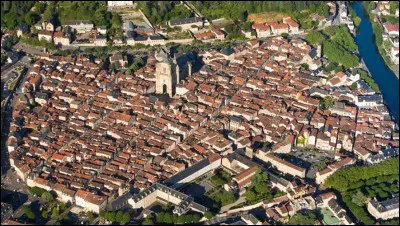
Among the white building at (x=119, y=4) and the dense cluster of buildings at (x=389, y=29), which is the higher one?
the white building at (x=119, y=4)

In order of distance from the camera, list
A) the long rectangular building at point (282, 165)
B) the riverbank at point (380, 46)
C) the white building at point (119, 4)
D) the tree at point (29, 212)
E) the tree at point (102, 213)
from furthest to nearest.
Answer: the white building at point (119, 4), the riverbank at point (380, 46), the long rectangular building at point (282, 165), the tree at point (29, 212), the tree at point (102, 213)

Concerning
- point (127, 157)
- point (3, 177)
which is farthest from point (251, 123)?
point (3, 177)

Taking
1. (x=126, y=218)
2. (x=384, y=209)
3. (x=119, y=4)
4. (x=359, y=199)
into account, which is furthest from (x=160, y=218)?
(x=119, y=4)

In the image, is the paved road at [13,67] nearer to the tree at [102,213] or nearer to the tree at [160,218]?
the tree at [102,213]

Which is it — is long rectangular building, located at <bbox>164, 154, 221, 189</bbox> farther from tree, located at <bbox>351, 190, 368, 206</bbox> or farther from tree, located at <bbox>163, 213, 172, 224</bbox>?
tree, located at <bbox>351, 190, 368, 206</bbox>

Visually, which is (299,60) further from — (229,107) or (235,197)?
(235,197)

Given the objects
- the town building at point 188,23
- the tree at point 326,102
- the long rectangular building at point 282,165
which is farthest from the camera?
the town building at point 188,23

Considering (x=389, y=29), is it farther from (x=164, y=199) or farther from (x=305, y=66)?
(x=164, y=199)

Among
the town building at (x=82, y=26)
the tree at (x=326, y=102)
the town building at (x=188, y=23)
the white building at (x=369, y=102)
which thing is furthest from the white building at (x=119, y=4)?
the white building at (x=369, y=102)
